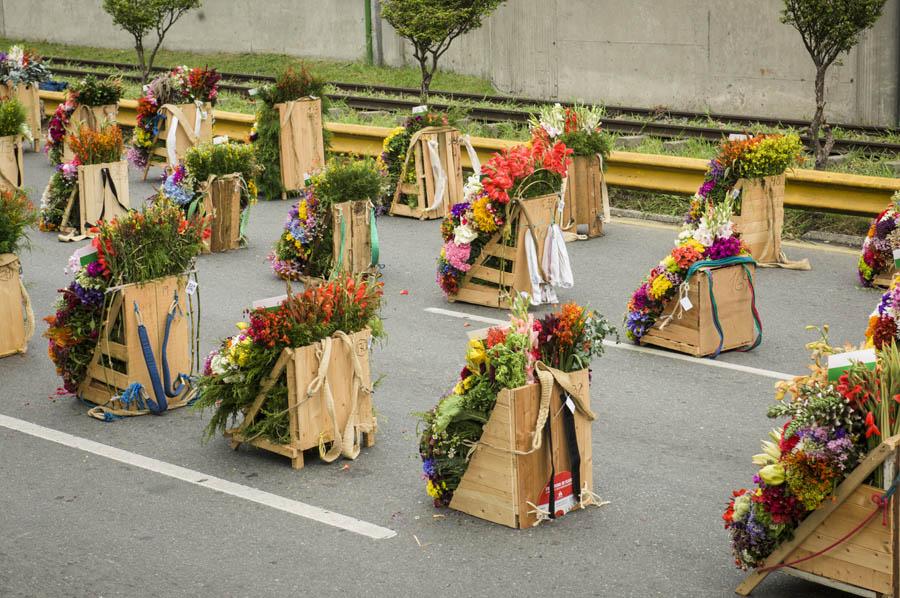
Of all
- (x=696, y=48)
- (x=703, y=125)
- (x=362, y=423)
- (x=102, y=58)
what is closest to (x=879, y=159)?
(x=703, y=125)

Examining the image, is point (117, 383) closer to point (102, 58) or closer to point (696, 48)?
point (696, 48)

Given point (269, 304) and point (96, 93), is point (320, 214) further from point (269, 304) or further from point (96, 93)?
point (96, 93)

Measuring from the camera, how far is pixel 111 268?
8688mm

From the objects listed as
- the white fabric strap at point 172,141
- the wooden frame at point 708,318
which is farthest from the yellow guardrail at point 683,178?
the wooden frame at point 708,318

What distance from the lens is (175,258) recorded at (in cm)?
895

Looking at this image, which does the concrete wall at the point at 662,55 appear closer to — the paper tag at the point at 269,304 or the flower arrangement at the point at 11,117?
the flower arrangement at the point at 11,117

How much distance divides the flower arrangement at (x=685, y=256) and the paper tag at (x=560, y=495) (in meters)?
3.25

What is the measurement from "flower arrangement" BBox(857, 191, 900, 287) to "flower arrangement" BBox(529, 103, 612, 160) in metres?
3.53

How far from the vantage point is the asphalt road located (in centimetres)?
631

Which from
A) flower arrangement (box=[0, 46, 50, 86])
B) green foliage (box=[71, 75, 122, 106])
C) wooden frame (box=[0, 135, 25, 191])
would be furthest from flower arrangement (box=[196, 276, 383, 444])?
flower arrangement (box=[0, 46, 50, 86])

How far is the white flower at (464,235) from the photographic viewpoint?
11.4 metres

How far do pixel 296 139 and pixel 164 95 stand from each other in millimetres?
2230

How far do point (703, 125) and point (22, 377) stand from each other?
12.1 m

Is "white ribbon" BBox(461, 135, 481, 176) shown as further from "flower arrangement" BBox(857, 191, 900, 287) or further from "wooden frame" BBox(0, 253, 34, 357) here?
"wooden frame" BBox(0, 253, 34, 357)
